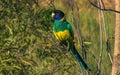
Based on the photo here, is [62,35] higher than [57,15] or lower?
lower

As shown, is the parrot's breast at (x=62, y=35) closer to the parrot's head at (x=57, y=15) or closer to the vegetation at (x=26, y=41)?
the vegetation at (x=26, y=41)

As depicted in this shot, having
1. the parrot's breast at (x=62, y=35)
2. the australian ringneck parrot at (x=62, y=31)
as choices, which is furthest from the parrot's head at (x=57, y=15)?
the parrot's breast at (x=62, y=35)

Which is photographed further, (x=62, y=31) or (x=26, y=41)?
(x=26, y=41)

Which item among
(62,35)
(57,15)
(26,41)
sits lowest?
(26,41)

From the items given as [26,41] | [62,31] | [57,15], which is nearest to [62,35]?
[62,31]

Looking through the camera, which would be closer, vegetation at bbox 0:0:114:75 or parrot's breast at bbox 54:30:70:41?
parrot's breast at bbox 54:30:70:41

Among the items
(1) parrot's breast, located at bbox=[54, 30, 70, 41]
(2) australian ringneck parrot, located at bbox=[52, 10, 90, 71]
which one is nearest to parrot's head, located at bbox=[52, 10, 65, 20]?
(2) australian ringneck parrot, located at bbox=[52, 10, 90, 71]

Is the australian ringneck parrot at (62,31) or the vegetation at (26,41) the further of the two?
the vegetation at (26,41)

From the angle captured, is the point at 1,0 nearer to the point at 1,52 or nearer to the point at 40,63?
the point at 1,52

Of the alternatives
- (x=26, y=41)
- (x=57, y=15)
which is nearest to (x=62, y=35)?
(x=57, y=15)

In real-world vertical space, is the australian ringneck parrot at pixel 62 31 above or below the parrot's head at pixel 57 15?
below

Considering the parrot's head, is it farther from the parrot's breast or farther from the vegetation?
the parrot's breast

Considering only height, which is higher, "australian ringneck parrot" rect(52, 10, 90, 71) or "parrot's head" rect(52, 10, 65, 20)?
"parrot's head" rect(52, 10, 65, 20)

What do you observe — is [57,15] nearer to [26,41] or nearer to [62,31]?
[62,31]
